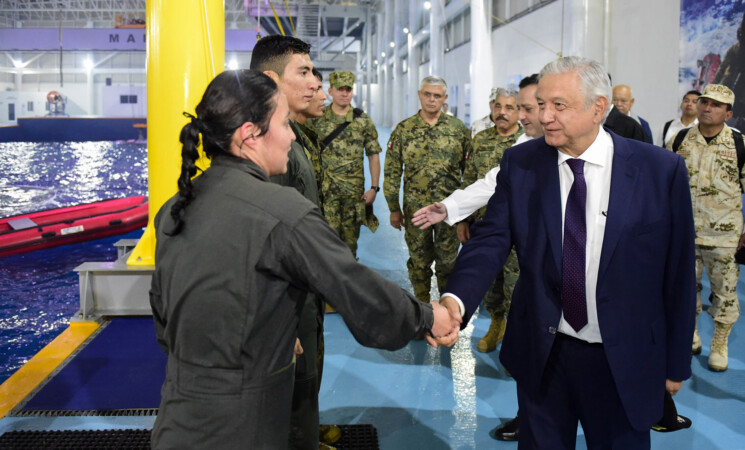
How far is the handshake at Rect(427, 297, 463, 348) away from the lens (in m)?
1.78

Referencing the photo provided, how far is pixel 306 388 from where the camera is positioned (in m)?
2.23

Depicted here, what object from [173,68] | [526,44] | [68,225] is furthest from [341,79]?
[526,44]

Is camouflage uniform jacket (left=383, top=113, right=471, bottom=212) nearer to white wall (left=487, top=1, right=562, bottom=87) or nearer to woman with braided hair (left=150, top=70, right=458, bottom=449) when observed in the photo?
woman with braided hair (left=150, top=70, right=458, bottom=449)

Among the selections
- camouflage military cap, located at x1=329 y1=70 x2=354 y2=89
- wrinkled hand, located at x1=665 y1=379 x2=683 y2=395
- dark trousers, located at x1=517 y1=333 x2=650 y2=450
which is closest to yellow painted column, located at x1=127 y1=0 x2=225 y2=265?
camouflage military cap, located at x1=329 y1=70 x2=354 y2=89

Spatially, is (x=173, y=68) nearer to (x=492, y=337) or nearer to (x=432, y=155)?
(x=432, y=155)

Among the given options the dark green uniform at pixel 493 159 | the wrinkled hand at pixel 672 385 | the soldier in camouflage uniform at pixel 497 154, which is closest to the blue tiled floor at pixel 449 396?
the soldier in camouflage uniform at pixel 497 154

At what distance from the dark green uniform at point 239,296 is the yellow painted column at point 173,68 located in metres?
2.83

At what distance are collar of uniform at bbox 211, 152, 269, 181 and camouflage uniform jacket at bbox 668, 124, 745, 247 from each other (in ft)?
11.4

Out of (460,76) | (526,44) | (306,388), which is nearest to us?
(306,388)

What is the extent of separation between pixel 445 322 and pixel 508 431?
1.49 m

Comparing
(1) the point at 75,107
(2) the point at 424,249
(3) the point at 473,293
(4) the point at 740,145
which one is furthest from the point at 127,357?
(1) the point at 75,107

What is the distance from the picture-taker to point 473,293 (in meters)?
2.00

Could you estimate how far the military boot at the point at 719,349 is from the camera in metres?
3.90

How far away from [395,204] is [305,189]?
2.78 meters
